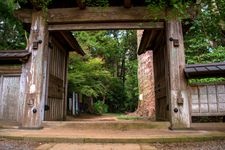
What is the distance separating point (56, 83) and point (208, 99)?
4846 mm

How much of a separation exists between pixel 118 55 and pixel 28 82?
20.3 metres

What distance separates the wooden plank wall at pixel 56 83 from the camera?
26.6 ft

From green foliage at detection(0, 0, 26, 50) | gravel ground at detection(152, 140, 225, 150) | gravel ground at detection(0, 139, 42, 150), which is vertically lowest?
gravel ground at detection(152, 140, 225, 150)

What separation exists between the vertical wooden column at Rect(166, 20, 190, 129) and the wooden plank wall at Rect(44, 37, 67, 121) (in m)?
3.67

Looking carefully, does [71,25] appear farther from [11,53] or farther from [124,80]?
[124,80]

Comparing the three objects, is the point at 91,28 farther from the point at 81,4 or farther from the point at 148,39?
the point at 148,39

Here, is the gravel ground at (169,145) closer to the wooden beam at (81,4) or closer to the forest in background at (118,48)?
the forest in background at (118,48)

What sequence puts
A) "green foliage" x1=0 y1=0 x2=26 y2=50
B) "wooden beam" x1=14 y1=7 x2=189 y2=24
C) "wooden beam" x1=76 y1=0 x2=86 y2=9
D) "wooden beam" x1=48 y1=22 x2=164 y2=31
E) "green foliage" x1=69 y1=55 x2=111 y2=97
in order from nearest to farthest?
"wooden beam" x1=76 y1=0 x2=86 y2=9 < "wooden beam" x1=14 y1=7 x2=189 y2=24 < "wooden beam" x1=48 y1=22 x2=164 y2=31 < "green foliage" x1=0 y1=0 x2=26 y2=50 < "green foliage" x1=69 y1=55 x2=111 y2=97

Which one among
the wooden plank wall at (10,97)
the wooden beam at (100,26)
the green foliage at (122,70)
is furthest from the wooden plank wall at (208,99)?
the green foliage at (122,70)

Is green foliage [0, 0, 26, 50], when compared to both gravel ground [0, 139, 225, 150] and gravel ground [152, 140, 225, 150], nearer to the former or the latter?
gravel ground [0, 139, 225, 150]

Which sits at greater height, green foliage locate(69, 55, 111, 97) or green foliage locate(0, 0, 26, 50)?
green foliage locate(0, 0, 26, 50)

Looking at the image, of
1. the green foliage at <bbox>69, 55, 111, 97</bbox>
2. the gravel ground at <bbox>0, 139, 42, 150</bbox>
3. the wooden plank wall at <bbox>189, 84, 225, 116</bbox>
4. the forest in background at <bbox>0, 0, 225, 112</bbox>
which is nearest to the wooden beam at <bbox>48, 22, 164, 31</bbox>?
the forest in background at <bbox>0, 0, 225, 112</bbox>

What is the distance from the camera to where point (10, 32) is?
13.8 meters

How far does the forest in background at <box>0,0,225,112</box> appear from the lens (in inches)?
158
